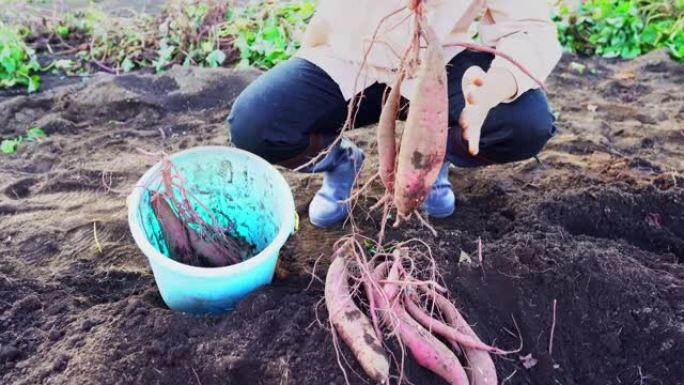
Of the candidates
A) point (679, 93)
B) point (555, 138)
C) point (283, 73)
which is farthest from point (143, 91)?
point (679, 93)

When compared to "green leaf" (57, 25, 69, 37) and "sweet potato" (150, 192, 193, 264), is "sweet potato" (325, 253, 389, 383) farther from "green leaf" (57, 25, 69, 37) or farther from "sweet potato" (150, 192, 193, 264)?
"green leaf" (57, 25, 69, 37)

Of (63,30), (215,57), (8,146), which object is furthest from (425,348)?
(63,30)

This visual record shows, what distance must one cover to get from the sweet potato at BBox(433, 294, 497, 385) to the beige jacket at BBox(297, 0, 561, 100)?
1.79 feet

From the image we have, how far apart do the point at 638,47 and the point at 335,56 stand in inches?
89.0

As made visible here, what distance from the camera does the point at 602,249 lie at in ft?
5.28

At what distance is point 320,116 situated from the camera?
1685mm

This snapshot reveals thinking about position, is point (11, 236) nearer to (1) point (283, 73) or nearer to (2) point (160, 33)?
(1) point (283, 73)

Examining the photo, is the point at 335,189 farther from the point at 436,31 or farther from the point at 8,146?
the point at 8,146

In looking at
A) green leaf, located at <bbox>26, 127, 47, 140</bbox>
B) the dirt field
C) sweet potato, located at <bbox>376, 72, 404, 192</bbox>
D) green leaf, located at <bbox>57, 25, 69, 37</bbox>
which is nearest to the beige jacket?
sweet potato, located at <bbox>376, 72, 404, 192</bbox>

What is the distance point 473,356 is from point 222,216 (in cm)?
74

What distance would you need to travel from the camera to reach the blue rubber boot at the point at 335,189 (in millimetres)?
1842

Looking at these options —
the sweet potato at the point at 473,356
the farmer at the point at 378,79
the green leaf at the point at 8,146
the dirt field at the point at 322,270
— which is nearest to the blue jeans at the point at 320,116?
the farmer at the point at 378,79

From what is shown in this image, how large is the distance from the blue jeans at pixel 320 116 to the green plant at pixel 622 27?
6.11 ft

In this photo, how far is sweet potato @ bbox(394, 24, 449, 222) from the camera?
1131 mm
